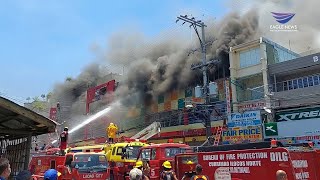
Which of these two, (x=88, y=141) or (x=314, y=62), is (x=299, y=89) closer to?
(x=314, y=62)

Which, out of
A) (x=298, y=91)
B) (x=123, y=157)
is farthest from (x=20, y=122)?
(x=298, y=91)

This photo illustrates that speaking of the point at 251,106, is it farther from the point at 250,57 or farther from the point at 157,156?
the point at 157,156

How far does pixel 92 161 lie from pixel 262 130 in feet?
46.2

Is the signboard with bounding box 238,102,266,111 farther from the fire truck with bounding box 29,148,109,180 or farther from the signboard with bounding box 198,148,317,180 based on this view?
the signboard with bounding box 198,148,317,180

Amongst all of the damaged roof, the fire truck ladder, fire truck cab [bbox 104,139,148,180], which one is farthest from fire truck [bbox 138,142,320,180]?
the fire truck ladder

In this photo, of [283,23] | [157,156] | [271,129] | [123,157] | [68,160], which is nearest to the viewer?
[157,156]

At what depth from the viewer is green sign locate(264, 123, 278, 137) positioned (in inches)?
885

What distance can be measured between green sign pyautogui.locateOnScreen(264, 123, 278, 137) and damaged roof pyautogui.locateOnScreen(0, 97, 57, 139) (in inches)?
697

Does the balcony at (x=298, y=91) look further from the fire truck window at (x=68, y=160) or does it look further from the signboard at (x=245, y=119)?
the fire truck window at (x=68, y=160)

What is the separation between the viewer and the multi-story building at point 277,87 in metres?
22.0

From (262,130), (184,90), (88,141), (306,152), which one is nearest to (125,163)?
(306,152)

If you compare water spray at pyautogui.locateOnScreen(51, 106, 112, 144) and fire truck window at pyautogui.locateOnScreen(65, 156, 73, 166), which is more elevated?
water spray at pyautogui.locateOnScreen(51, 106, 112, 144)

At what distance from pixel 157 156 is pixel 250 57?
1802cm

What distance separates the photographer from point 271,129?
22562 millimetres
